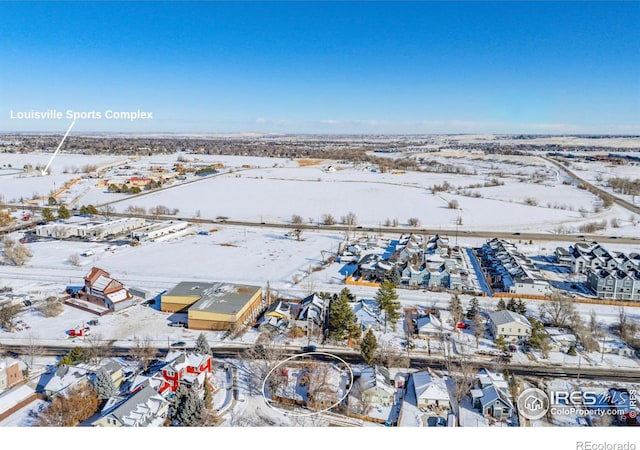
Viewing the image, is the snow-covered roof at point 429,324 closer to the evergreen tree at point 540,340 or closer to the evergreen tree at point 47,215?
the evergreen tree at point 540,340

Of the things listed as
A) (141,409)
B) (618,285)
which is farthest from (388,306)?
(618,285)

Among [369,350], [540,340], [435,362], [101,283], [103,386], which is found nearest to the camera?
[103,386]

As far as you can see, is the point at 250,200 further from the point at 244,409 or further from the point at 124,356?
the point at 244,409

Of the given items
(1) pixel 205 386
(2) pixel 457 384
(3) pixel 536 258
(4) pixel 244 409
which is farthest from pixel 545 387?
(3) pixel 536 258

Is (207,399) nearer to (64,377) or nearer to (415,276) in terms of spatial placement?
(64,377)

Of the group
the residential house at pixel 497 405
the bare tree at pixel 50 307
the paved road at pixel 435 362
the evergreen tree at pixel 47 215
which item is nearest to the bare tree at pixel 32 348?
the paved road at pixel 435 362

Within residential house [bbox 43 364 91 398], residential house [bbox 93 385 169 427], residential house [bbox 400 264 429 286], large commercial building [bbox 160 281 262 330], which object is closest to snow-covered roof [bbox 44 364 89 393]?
residential house [bbox 43 364 91 398]
